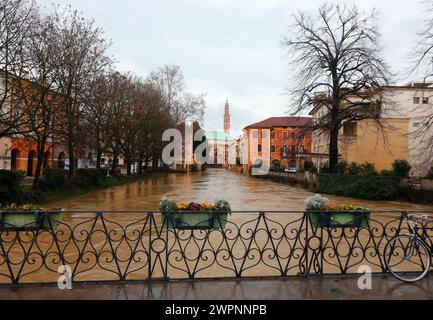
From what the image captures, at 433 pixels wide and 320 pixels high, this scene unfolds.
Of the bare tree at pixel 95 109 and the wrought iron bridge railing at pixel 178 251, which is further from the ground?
the bare tree at pixel 95 109

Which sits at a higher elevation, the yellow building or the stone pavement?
the yellow building

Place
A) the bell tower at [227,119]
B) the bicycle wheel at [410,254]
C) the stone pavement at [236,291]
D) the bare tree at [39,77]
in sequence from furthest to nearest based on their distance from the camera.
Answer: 1. the bell tower at [227,119]
2. the bare tree at [39,77]
3. the bicycle wheel at [410,254]
4. the stone pavement at [236,291]

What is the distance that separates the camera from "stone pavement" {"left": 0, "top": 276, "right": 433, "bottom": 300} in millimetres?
4188

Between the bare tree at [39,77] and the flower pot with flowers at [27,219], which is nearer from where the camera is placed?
the flower pot with flowers at [27,219]

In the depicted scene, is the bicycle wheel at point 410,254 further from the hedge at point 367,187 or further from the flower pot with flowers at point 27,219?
the hedge at point 367,187

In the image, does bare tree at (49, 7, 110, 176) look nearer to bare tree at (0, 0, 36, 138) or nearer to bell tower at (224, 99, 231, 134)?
bare tree at (0, 0, 36, 138)

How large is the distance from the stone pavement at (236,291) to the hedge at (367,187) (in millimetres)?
18711

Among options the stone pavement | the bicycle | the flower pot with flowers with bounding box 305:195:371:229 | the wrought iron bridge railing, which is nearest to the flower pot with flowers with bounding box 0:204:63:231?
the wrought iron bridge railing

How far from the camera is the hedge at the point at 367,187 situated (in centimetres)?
2191

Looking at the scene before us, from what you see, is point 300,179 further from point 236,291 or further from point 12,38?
point 236,291

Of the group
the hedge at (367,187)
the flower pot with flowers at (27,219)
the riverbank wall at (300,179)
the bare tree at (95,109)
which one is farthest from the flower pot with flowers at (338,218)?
the riverbank wall at (300,179)

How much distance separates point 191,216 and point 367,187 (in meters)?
20.2

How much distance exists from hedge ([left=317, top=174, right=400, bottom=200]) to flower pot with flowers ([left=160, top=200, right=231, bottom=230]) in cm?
1983
